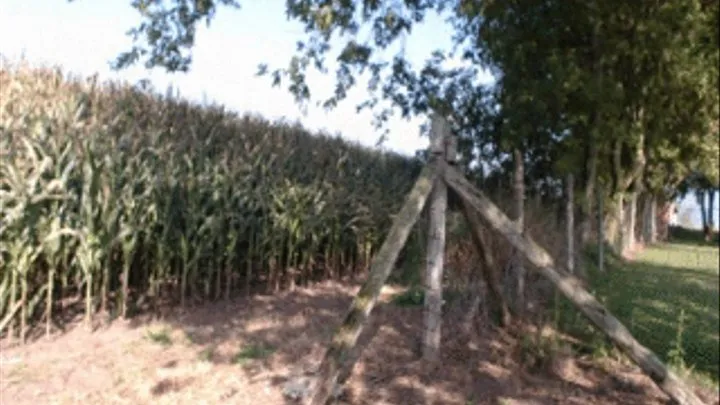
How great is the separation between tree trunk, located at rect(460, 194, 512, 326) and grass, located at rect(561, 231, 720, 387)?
688mm

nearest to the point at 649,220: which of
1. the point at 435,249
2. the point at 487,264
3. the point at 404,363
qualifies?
the point at 487,264

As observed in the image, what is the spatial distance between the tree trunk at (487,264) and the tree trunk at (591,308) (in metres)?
0.46

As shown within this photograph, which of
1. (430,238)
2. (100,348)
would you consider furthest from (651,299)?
(100,348)

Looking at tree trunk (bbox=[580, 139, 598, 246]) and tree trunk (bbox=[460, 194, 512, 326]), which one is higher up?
tree trunk (bbox=[580, 139, 598, 246])

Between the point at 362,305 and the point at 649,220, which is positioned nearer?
the point at 362,305

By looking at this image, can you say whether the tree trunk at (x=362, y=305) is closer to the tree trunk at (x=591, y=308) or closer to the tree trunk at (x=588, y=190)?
the tree trunk at (x=591, y=308)

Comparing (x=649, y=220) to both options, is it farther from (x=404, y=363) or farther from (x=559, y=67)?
(x=404, y=363)

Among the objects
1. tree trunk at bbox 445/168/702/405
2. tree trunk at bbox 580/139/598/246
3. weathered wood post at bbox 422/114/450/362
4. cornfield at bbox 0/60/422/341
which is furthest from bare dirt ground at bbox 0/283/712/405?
tree trunk at bbox 580/139/598/246

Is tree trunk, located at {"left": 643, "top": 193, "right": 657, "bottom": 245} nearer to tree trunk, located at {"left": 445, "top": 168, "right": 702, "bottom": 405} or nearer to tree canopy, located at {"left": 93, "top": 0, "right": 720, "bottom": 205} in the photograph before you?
tree canopy, located at {"left": 93, "top": 0, "right": 720, "bottom": 205}

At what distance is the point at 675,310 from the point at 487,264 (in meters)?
2.91

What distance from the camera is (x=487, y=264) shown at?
5.92 metres

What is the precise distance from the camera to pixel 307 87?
850 centimetres

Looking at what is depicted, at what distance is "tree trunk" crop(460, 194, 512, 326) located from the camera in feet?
18.8

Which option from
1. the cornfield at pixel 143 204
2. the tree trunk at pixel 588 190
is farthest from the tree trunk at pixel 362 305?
the tree trunk at pixel 588 190
